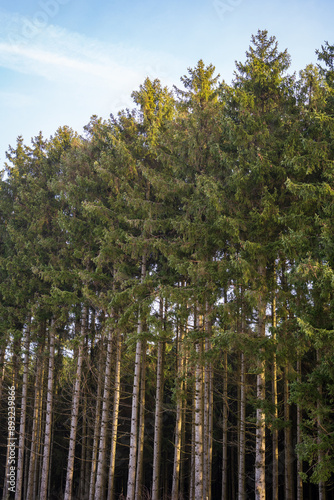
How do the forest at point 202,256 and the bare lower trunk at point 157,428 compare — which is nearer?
the forest at point 202,256

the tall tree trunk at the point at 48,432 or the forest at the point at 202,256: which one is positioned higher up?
the forest at the point at 202,256

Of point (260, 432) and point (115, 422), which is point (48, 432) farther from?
point (260, 432)

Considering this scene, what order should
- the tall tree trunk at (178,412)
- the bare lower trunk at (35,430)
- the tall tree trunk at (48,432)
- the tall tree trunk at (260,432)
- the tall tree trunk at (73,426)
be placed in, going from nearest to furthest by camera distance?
the tall tree trunk at (260,432)
the tall tree trunk at (178,412)
the tall tree trunk at (73,426)
the tall tree trunk at (48,432)
the bare lower trunk at (35,430)

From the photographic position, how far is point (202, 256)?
38.6 ft

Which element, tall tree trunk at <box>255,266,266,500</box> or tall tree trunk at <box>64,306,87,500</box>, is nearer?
tall tree trunk at <box>255,266,266,500</box>

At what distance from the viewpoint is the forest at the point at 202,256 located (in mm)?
9750

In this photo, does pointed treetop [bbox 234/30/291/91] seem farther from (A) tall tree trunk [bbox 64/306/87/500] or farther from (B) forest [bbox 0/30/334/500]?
(A) tall tree trunk [bbox 64/306/87/500]

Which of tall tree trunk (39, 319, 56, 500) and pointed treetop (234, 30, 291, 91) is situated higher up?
pointed treetop (234, 30, 291, 91)

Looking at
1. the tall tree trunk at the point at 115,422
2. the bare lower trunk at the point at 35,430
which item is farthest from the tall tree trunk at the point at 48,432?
the tall tree trunk at the point at 115,422

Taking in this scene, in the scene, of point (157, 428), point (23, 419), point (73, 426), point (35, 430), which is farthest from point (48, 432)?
point (157, 428)

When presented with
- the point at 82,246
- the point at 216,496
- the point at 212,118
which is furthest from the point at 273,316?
the point at 216,496

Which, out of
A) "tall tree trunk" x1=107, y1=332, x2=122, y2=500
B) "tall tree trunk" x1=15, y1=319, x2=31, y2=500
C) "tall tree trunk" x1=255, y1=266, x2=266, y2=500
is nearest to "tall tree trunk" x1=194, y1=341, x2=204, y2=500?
"tall tree trunk" x1=255, y1=266, x2=266, y2=500

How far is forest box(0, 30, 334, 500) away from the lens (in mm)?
9750

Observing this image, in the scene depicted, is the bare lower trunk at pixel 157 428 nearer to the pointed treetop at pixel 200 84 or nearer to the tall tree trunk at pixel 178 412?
the tall tree trunk at pixel 178 412
